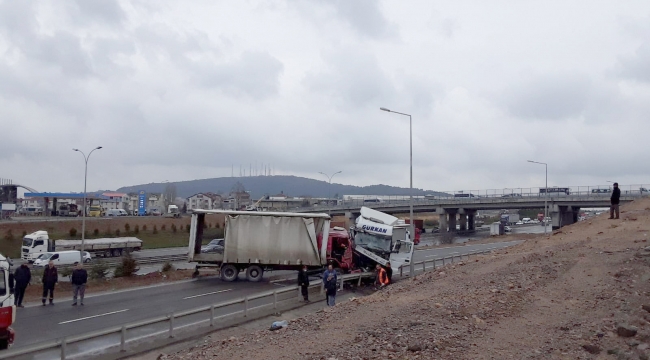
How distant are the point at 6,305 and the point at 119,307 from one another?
25.3 feet

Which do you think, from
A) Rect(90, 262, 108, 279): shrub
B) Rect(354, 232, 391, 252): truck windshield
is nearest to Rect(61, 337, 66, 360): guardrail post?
Rect(90, 262, 108, 279): shrub

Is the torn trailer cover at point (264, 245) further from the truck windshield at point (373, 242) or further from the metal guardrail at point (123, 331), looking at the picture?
the metal guardrail at point (123, 331)

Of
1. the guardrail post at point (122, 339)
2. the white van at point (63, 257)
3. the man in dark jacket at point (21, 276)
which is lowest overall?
the white van at point (63, 257)

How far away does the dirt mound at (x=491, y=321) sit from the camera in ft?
37.6

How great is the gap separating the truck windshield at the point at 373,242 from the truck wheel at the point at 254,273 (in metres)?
4.76

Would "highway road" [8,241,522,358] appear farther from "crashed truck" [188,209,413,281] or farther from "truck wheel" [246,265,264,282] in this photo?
"crashed truck" [188,209,413,281]

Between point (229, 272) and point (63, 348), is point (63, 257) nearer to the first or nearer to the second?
point (229, 272)

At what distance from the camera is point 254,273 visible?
93.0 feet

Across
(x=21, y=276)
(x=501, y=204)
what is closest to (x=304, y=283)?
(x=21, y=276)

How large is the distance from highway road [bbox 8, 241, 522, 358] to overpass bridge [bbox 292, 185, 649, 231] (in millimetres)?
43234

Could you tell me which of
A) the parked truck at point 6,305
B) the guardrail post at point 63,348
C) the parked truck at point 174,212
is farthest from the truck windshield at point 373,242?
the parked truck at point 174,212

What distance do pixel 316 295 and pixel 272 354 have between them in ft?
34.8

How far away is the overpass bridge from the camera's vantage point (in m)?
67.7

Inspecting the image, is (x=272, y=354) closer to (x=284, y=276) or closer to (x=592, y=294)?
(x=592, y=294)
